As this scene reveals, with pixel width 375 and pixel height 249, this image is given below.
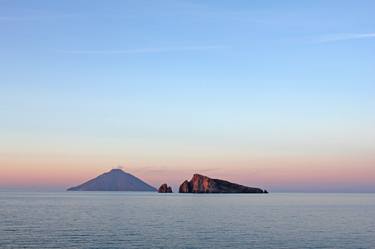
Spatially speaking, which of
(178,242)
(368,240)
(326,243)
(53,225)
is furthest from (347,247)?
(53,225)

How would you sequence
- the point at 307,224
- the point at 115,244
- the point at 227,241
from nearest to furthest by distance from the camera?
the point at 115,244 < the point at 227,241 < the point at 307,224

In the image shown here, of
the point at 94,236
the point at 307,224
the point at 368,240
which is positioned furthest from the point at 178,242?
the point at 307,224

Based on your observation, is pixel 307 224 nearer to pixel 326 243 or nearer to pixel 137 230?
pixel 326 243

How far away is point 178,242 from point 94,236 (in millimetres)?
13868

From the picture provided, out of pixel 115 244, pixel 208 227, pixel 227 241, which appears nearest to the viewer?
pixel 115 244

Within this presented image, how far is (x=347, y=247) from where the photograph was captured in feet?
208

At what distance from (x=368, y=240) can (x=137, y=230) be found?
36.2 metres

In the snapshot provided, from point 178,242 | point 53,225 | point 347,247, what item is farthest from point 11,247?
point 347,247

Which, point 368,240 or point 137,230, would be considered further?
point 137,230

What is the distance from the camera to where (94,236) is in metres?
71.2

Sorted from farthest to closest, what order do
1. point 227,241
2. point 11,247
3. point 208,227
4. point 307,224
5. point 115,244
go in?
point 307,224 < point 208,227 < point 227,241 < point 115,244 < point 11,247

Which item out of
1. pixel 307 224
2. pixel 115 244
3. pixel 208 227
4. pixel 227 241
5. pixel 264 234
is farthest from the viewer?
pixel 307 224

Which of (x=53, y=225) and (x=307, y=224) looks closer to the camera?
(x=53, y=225)

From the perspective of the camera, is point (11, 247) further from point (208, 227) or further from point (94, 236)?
point (208, 227)
